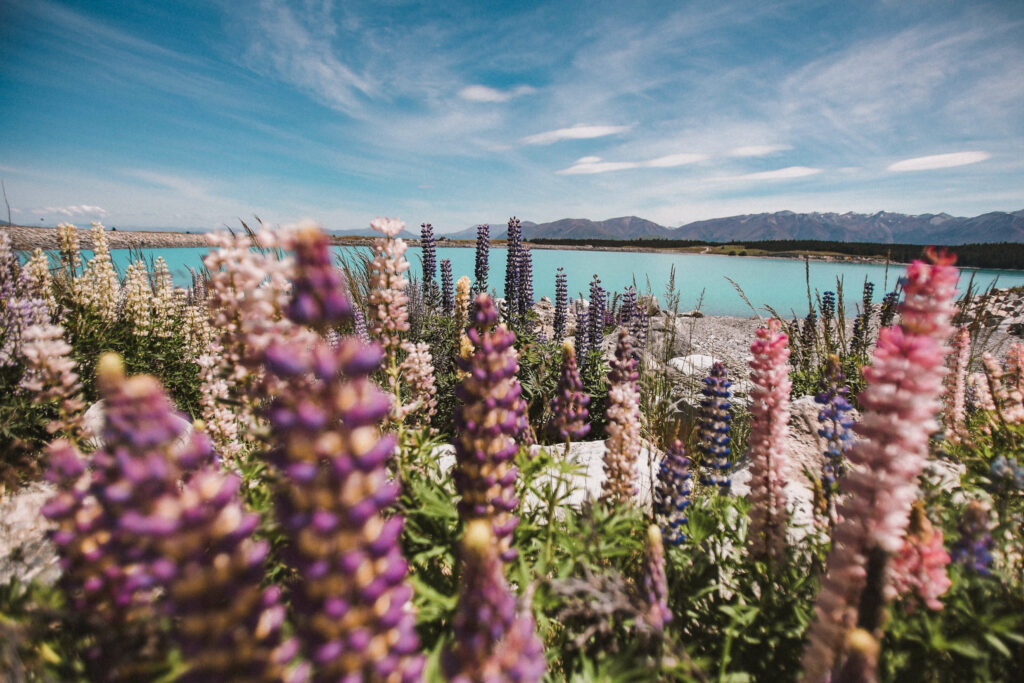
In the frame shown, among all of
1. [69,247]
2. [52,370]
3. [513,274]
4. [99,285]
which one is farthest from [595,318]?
[69,247]

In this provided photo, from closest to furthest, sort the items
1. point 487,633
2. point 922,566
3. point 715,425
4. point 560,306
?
point 487,633 < point 922,566 < point 715,425 < point 560,306

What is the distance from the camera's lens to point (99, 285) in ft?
25.3

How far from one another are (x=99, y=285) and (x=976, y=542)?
11.3 m

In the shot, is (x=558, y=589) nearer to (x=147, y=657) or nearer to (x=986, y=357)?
(x=147, y=657)

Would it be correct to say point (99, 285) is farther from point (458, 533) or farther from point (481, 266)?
point (458, 533)

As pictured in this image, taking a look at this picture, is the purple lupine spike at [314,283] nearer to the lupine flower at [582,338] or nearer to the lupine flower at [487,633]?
the lupine flower at [487,633]

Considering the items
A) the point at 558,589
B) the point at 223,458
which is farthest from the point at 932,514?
the point at 223,458

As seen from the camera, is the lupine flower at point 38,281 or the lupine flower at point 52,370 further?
the lupine flower at point 38,281

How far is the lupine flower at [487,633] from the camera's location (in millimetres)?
1096

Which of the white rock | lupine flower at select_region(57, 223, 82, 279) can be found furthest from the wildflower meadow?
lupine flower at select_region(57, 223, 82, 279)

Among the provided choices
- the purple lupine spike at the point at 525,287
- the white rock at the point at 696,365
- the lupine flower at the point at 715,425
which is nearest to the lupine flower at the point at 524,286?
the purple lupine spike at the point at 525,287

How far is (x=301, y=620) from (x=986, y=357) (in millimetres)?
6052

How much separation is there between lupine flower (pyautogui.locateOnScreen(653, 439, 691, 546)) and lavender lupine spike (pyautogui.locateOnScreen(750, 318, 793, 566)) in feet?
1.32

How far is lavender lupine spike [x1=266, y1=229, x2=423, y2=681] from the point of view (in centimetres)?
97
